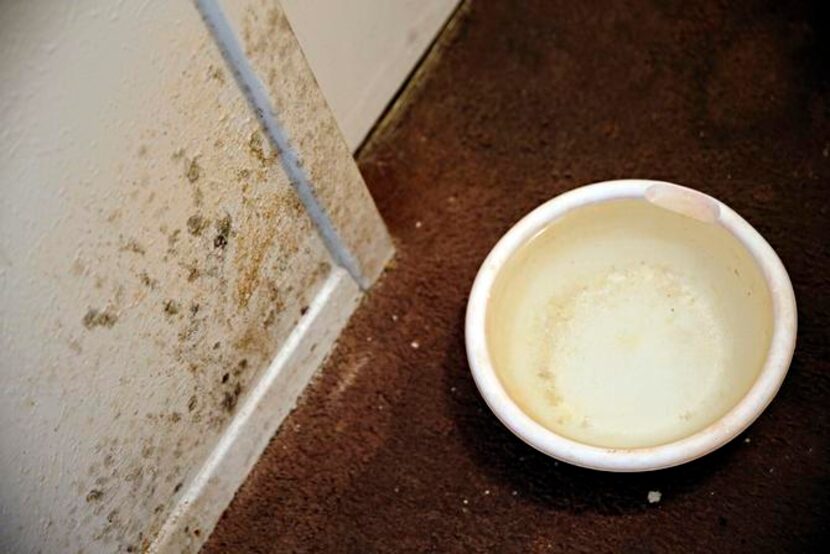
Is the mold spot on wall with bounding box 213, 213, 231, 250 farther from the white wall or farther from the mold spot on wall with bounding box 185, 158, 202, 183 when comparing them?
the white wall

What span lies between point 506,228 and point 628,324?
264 millimetres

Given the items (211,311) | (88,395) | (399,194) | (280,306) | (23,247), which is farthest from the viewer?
(399,194)

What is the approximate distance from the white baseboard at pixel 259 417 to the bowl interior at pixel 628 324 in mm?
268

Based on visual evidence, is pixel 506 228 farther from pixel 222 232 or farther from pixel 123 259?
pixel 123 259

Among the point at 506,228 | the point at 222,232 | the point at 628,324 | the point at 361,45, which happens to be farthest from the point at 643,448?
the point at 361,45

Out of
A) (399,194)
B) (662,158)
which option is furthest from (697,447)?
(399,194)

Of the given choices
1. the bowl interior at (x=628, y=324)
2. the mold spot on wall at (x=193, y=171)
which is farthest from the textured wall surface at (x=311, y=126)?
the bowl interior at (x=628, y=324)

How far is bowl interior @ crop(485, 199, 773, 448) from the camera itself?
4.04 feet

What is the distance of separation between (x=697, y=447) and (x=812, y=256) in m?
0.41

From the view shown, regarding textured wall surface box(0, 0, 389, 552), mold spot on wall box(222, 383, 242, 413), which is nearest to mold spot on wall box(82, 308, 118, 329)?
textured wall surface box(0, 0, 389, 552)

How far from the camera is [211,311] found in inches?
47.1

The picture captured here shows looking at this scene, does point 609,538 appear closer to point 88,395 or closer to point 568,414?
point 568,414

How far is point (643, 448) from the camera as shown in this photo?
1.15 meters

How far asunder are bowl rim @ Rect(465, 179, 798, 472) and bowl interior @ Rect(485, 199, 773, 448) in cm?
2
